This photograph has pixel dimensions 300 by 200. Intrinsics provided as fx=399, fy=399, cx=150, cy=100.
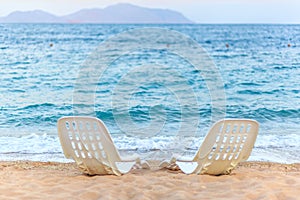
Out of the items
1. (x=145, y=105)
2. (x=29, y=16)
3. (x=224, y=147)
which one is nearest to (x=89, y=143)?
(x=224, y=147)

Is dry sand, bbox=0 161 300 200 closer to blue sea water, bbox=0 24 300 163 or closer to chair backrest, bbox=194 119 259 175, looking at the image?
chair backrest, bbox=194 119 259 175

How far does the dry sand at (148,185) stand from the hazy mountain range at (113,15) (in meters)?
36.8

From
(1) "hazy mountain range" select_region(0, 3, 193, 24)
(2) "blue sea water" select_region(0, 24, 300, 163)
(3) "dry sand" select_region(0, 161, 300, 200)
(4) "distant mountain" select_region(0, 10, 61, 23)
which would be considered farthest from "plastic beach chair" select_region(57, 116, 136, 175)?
(4) "distant mountain" select_region(0, 10, 61, 23)

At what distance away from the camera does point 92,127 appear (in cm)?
406

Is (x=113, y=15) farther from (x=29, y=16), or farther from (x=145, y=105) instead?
(x=145, y=105)

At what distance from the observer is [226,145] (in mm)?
4133

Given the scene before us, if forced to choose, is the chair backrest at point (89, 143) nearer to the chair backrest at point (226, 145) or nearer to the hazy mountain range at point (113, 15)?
the chair backrest at point (226, 145)

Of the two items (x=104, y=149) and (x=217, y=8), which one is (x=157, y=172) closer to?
(x=104, y=149)

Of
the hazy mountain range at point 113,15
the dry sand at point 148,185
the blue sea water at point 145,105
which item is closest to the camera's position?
the dry sand at point 148,185

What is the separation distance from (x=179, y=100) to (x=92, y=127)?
6.75m

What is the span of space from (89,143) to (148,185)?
75 cm

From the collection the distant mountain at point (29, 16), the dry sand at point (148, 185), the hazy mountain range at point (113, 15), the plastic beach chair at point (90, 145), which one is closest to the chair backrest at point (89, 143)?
the plastic beach chair at point (90, 145)

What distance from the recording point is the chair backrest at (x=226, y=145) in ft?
13.4

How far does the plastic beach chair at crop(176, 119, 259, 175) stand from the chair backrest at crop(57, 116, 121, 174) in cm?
84
